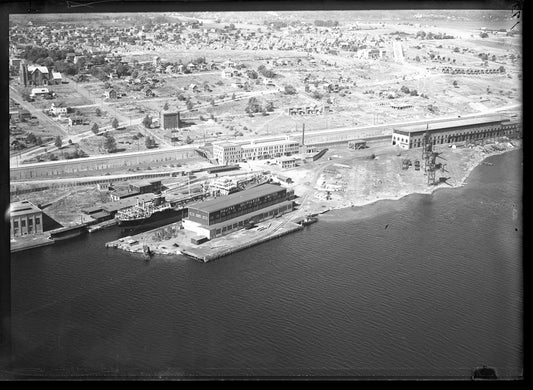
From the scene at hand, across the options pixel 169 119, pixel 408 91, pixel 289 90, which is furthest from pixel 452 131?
pixel 169 119

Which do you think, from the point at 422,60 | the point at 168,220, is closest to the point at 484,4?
the point at 422,60

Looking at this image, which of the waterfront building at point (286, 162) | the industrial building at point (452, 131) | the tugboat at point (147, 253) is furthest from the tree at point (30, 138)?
the industrial building at point (452, 131)

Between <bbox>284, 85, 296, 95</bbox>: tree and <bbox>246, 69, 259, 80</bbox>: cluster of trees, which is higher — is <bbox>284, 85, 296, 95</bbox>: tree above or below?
below

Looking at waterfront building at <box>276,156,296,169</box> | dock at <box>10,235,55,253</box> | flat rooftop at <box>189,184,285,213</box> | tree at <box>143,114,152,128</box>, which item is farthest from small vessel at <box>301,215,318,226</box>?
dock at <box>10,235,55,253</box>

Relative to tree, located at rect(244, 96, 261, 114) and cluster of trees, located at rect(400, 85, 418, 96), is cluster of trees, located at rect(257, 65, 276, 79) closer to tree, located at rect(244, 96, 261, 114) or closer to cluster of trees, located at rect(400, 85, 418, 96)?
tree, located at rect(244, 96, 261, 114)

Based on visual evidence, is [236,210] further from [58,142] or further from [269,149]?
[58,142]
